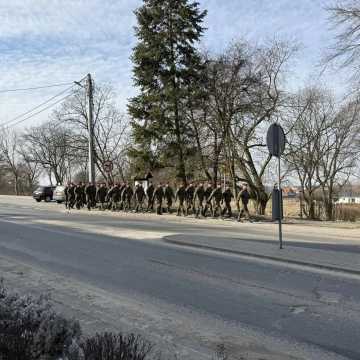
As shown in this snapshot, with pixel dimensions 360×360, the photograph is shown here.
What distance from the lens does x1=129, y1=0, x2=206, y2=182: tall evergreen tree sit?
29.1 metres

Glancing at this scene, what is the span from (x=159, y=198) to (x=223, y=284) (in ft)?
56.9

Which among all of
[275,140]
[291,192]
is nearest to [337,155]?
[291,192]

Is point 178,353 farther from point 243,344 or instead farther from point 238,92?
point 238,92

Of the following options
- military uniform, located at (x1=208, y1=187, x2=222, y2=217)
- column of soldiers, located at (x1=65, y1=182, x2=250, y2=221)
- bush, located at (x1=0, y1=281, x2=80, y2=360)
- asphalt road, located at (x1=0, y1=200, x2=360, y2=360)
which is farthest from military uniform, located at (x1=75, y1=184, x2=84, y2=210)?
bush, located at (x1=0, y1=281, x2=80, y2=360)

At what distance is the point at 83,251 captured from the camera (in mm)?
11758

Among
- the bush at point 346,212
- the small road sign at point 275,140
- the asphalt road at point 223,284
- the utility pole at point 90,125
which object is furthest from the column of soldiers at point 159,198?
the bush at point 346,212

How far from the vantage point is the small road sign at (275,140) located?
37.8ft

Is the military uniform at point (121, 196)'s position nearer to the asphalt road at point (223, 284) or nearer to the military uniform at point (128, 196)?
the military uniform at point (128, 196)

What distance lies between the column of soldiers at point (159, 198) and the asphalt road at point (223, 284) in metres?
9.60

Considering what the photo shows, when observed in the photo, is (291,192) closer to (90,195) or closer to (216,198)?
(90,195)

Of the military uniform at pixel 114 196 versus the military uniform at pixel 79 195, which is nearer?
the military uniform at pixel 114 196

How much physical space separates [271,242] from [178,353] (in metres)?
8.64

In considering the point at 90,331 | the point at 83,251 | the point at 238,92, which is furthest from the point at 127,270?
the point at 238,92

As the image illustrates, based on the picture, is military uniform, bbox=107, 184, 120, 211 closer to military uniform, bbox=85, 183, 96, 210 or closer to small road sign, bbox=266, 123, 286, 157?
military uniform, bbox=85, 183, 96, 210
